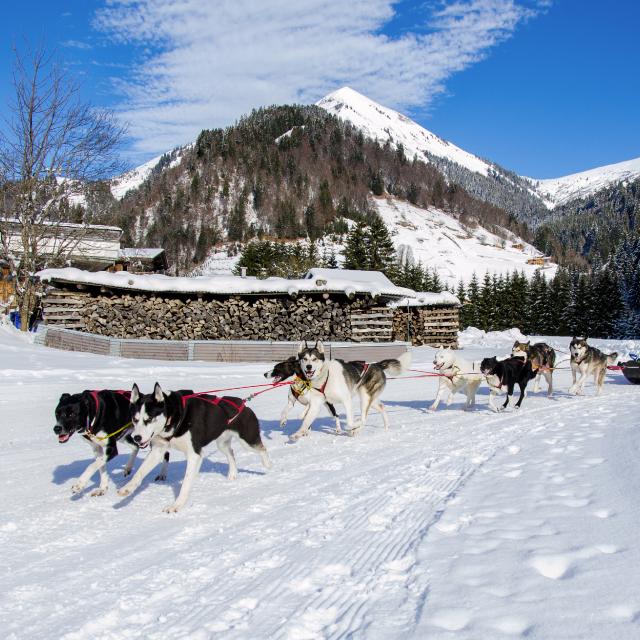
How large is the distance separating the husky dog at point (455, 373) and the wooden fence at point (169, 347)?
5.02 m

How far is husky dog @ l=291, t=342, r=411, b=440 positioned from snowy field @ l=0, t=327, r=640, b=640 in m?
0.56

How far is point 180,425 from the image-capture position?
469 cm

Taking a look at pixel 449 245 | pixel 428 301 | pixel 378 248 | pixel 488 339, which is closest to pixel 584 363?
pixel 428 301

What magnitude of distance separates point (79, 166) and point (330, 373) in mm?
15296

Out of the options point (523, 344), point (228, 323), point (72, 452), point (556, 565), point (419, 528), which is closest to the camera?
point (556, 565)

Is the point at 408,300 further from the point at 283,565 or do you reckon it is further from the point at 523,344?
the point at 283,565

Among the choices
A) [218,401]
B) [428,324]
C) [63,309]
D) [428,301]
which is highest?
[428,301]

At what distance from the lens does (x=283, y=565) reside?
333 cm

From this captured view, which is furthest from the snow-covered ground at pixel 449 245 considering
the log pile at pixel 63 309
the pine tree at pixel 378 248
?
the log pile at pixel 63 309

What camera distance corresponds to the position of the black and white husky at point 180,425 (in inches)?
175

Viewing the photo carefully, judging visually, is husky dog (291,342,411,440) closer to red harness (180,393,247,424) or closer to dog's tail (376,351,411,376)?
dog's tail (376,351,411,376)

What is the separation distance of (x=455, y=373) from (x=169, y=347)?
836cm

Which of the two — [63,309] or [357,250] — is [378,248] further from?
[63,309]

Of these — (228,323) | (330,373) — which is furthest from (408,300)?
(330,373)
